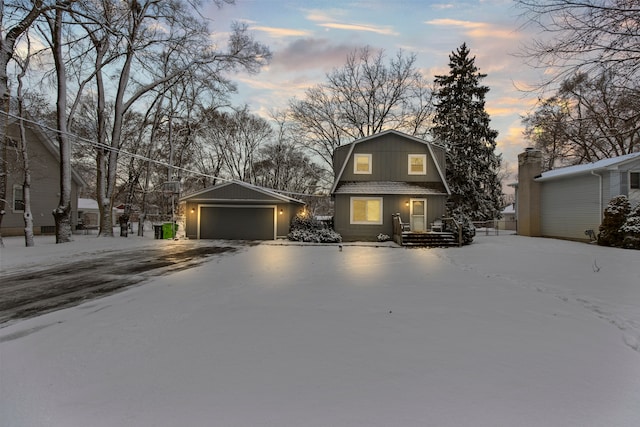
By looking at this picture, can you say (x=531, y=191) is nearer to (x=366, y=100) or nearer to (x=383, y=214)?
(x=383, y=214)

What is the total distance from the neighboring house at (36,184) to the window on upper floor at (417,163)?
21.2 m

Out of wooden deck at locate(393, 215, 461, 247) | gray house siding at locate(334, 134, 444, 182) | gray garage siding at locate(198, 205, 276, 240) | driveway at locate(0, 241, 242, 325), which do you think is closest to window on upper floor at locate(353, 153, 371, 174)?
gray house siding at locate(334, 134, 444, 182)

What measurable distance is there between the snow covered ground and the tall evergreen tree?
20.6 metres

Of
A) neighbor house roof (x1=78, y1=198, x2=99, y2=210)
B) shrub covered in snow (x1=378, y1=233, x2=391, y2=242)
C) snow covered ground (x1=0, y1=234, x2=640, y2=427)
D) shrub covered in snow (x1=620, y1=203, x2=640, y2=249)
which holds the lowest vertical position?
snow covered ground (x1=0, y1=234, x2=640, y2=427)

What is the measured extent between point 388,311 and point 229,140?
30269mm

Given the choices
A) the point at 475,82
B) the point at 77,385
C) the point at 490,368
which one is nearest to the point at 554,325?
the point at 490,368

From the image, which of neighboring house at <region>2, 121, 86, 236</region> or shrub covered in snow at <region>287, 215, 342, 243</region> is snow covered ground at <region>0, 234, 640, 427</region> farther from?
neighboring house at <region>2, 121, 86, 236</region>

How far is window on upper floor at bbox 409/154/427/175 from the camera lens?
18.0 meters

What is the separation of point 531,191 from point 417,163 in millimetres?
6837

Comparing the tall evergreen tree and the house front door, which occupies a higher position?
A: the tall evergreen tree

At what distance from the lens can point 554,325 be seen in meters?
Answer: 4.16

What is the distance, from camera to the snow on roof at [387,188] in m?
17.1

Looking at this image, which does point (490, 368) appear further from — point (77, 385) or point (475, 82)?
point (475, 82)

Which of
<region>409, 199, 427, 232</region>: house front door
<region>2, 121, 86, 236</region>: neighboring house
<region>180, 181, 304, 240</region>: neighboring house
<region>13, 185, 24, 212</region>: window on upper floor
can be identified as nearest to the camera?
<region>409, 199, 427, 232</region>: house front door
